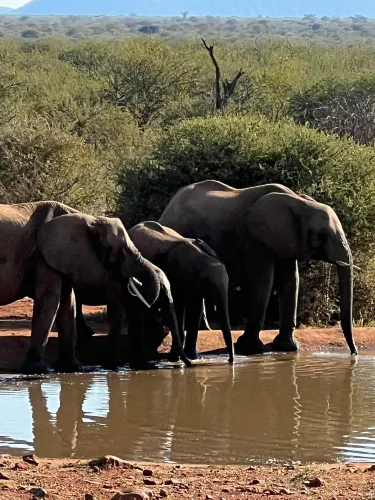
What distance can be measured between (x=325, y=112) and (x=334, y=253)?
74.5ft

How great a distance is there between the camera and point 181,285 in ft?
41.2

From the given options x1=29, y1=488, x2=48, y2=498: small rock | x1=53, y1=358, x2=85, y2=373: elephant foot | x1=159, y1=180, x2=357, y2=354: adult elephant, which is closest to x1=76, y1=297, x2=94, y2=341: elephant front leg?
x1=53, y1=358, x2=85, y2=373: elephant foot

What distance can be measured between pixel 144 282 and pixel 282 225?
95.5 inches

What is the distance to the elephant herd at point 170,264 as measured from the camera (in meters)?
11.4

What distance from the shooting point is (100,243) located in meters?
11.7

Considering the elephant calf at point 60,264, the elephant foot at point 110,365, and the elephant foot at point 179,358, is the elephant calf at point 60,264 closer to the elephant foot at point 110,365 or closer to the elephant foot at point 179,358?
the elephant foot at point 110,365

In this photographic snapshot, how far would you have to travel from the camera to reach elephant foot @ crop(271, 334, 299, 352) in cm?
1361

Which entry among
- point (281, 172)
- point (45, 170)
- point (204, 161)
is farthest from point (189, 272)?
point (45, 170)

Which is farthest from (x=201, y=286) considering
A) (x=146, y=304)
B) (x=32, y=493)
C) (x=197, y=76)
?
(x=197, y=76)

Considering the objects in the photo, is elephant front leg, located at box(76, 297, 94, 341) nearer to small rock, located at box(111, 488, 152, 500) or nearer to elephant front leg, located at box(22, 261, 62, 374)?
elephant front leg, located at box(22, 261, 62, 374)

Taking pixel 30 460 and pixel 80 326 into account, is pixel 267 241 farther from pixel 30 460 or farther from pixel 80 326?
pixel 30 460

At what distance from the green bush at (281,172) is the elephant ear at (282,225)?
244 centimetres

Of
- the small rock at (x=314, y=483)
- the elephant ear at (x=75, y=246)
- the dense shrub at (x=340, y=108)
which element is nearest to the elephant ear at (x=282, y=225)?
the elephant ear at (x=75, y=246)

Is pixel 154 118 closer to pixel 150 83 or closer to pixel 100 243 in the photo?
pixel 150 83
